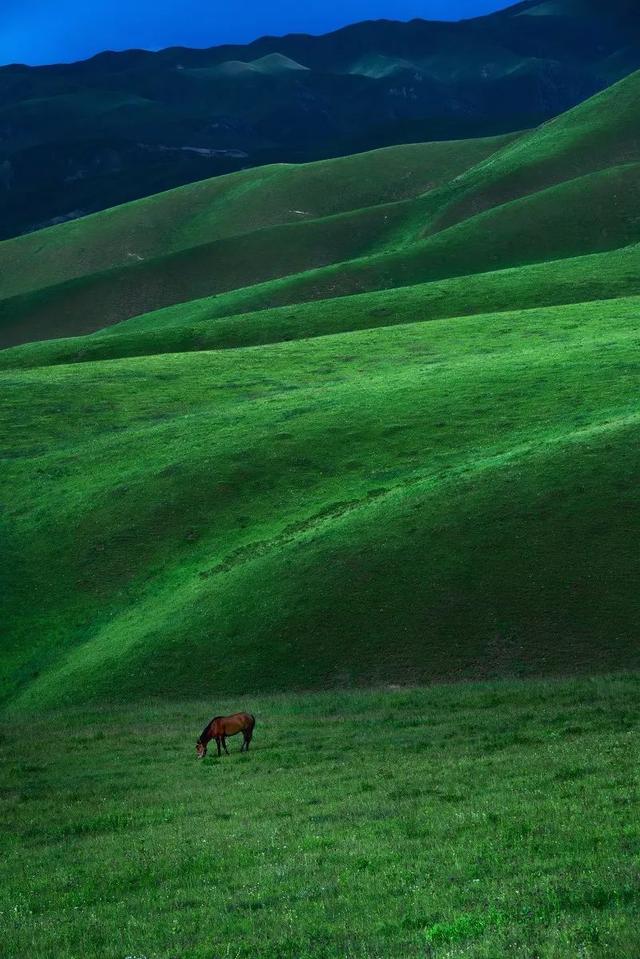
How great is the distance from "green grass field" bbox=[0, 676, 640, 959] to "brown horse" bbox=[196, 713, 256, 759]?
461 mm

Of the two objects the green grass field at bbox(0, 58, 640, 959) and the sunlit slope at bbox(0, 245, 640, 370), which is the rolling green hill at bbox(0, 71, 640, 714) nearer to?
the green grass field at bbox(0, 58, 640, 959)

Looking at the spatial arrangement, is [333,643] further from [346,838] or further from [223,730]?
[346,838]

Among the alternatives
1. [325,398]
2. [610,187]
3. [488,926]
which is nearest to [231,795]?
[488,926]

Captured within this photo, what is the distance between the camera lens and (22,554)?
6128 centimetres

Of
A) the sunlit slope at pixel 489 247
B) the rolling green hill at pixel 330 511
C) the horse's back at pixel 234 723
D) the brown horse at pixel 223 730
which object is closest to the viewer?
the brown horse at pixel 223 730

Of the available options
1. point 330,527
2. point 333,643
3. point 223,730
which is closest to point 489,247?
point 330,527

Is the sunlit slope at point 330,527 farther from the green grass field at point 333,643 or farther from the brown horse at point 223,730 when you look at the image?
the brown horse at point 223,730

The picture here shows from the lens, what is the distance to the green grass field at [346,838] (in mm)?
14492

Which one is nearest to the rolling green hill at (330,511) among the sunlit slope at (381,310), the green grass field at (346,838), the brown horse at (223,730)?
the sunlit slope at (381,310)

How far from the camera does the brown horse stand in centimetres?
3020

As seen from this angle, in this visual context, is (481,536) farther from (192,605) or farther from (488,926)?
(488,926)

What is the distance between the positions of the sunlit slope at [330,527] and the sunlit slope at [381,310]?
26994 mm

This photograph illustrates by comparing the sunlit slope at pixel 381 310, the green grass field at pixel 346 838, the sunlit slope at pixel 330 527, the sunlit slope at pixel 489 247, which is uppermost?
the sunlit slope at pixel 489 247

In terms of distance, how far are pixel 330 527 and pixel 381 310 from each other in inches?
2767
